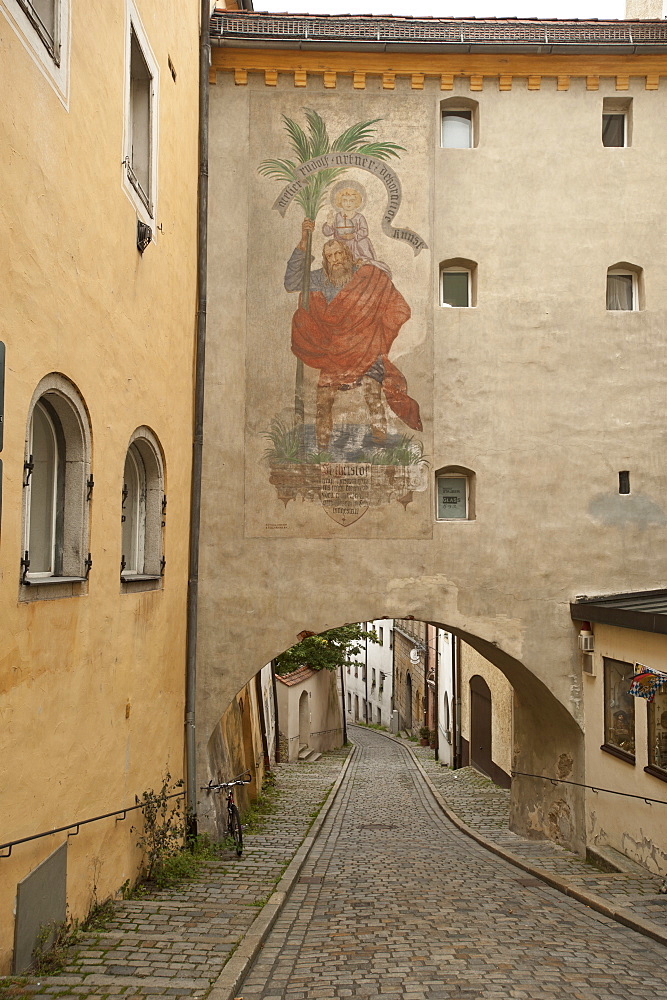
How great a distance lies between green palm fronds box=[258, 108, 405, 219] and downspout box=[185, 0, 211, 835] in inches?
39.4

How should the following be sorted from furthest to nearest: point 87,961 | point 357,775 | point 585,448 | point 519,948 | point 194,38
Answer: point 357,775
point 585,448
point 194,38
point 519,948
point 87,961

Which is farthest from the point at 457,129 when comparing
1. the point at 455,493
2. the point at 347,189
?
the point at 455,493

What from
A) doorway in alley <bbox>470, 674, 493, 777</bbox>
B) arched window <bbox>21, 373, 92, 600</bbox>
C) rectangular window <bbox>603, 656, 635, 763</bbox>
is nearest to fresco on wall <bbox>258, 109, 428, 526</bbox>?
rectangular window <bbox>603, 656, 635, 763</bbox>

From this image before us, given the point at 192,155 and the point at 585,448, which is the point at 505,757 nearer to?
the point at 585,448

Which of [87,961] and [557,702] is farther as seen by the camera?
[557,702]

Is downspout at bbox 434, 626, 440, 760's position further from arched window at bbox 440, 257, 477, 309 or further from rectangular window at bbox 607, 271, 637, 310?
arched window at bbox 440, 257, 477, 309

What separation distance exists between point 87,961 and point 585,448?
28.5ft

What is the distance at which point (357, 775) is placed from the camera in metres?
22.8

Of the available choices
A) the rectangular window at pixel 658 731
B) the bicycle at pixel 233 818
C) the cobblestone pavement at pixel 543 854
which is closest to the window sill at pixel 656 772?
the rectangular window at pixel 658 731

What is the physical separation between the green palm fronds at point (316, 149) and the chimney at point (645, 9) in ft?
15.4

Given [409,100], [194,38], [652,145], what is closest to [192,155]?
[194,38]

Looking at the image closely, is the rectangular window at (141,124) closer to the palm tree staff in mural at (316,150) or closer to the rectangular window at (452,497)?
the palm tree staff in mural at (316,150)

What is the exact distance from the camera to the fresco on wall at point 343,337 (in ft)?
38.3

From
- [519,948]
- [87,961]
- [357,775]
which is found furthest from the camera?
[357,775]
